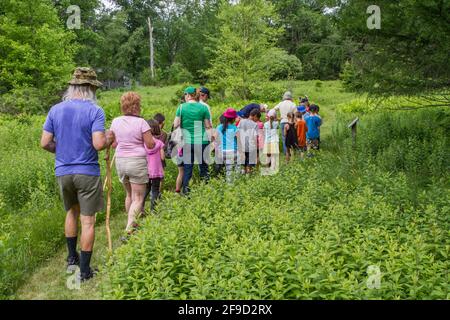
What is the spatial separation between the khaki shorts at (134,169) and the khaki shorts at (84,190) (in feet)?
2.87

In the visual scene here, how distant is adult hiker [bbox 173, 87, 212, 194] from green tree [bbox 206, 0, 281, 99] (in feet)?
72.1

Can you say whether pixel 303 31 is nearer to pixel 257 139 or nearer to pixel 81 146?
pixel 257 139

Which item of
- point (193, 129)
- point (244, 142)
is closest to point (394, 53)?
point (244, 142)

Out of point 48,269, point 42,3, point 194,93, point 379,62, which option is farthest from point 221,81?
point 48,269

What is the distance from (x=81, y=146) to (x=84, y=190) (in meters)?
0.48

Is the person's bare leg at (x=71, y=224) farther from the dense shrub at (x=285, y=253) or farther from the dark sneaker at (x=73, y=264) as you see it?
the dense shrub at (x=285, y=253)

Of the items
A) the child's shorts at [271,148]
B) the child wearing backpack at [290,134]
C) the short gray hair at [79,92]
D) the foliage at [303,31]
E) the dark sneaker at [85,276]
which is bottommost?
the dark sneaker at [85,276]

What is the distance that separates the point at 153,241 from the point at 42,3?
30.6 m

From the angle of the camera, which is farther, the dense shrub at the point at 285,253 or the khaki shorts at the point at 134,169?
the khaki shorts at the point at 134,169

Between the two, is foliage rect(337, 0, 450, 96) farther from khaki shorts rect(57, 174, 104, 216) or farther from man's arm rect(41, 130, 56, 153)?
man's arm rect(41, 130, 56, 153)

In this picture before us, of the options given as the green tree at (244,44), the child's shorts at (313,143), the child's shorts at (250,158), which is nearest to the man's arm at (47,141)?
the child's shorts at (250,158)

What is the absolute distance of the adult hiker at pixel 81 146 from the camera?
526cm

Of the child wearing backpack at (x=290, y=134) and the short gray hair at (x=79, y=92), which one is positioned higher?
the short gray hair at (x=79, y=92)
